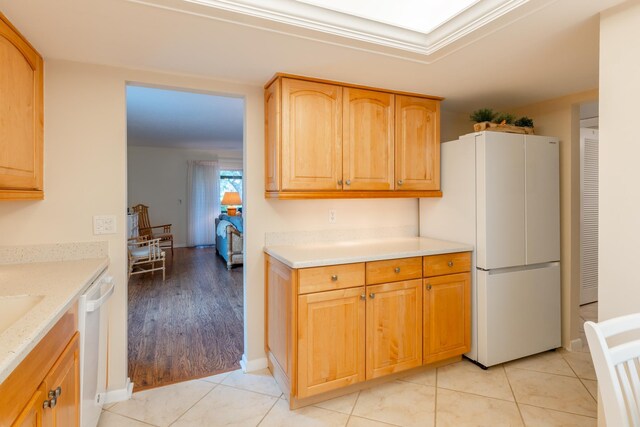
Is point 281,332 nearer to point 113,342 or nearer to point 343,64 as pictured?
point 113,342

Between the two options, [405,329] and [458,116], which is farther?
[458,116]

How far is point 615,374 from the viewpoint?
35.9 inches

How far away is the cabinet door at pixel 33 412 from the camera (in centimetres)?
90

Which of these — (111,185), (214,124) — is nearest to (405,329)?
(111,185)

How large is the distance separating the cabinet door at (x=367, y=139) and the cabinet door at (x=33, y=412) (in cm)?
187

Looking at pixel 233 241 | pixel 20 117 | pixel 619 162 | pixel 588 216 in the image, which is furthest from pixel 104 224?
pixel 588 216

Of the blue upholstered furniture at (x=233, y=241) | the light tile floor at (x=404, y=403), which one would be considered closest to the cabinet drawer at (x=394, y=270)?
the light tile floor at (x=404, y=403)

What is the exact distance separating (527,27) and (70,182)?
262cm

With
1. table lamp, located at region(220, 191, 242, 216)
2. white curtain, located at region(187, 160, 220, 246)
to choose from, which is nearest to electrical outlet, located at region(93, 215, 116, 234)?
table lamp, located at region(220, 191, 242, 216)

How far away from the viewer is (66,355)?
1.27 metres

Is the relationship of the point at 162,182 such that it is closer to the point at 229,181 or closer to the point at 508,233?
the point at 229,181

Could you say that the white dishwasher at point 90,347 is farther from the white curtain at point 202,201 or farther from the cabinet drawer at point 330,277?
the white curtain at point 202,201

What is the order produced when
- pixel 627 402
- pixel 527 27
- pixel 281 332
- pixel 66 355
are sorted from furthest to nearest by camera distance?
pixel 281 332 → pixel 527 27 → pixel 66 355 → pixel 627 402

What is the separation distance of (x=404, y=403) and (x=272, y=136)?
190 centimetres
